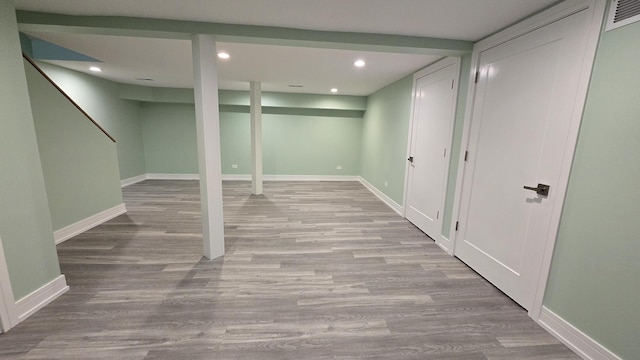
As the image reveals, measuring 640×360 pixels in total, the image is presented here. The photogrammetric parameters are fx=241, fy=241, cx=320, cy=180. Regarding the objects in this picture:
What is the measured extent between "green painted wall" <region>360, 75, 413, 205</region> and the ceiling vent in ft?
8.67

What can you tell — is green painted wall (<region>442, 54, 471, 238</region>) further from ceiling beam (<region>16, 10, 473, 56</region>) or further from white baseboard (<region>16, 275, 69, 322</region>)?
white baseboard (<region>16, 275, 69, 322</region>)

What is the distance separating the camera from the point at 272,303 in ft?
6.68

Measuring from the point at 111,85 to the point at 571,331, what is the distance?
26.4 ft

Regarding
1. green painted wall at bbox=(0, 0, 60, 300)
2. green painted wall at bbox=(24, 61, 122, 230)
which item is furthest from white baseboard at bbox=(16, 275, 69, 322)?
green painted wall at bbox=(24, 61, 122, 230)

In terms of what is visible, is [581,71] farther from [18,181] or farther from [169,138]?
[169,138]

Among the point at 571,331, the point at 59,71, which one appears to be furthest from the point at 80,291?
the point at 59,71

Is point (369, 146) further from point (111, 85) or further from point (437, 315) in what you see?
point (111, 85)

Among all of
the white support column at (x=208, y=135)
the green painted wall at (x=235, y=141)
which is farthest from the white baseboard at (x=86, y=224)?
the green painted wall at (x=235, y=141)

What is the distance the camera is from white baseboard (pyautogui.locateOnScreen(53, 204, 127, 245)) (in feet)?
9.75

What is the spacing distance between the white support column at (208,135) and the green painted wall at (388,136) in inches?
122

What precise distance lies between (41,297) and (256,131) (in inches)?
155

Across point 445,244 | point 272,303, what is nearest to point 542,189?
point 445,244

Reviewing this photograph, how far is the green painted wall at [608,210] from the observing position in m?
1.36

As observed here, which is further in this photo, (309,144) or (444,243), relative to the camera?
(309,144)
